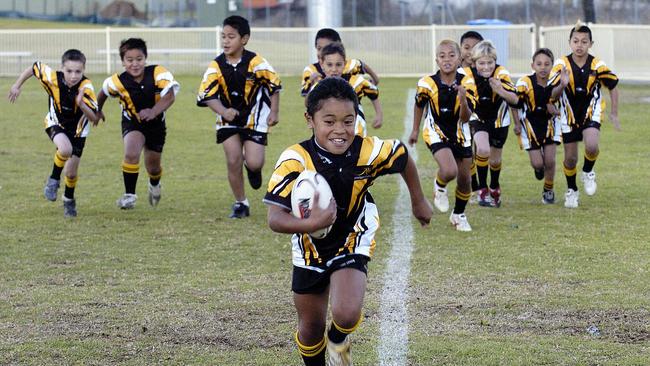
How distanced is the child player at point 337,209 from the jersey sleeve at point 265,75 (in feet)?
18.1

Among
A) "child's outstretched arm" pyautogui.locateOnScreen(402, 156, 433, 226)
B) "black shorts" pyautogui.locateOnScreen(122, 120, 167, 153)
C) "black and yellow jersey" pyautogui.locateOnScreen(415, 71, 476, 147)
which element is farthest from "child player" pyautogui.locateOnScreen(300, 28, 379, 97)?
"child's outstretched arm" pyautogui.locateOnScreen(402, 156, 433, 226)

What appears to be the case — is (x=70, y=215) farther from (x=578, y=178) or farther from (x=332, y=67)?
(x=578, y=178)

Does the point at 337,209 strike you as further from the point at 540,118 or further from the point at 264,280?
the point at 540,118

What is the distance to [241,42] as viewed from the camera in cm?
1058

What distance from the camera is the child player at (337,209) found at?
5016mm

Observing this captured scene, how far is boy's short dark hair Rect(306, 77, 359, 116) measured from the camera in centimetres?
Answer: 504

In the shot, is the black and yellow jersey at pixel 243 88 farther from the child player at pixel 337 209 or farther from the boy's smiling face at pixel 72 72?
the child player at pixel 337 209

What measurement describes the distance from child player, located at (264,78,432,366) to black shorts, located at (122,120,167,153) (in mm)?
5927

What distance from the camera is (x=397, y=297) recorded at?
7.19 meters

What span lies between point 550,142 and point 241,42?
3393mm

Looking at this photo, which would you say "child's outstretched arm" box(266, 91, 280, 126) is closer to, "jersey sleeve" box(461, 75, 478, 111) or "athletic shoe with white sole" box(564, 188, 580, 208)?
"jersey sleeve" box(461, 75, 478, 111)

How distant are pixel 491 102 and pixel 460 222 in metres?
2.02

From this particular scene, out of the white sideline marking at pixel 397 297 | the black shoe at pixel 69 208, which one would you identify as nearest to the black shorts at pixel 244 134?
the white sideline marking at pixel 397 297

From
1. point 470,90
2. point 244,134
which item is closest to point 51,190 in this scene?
point 244,134
